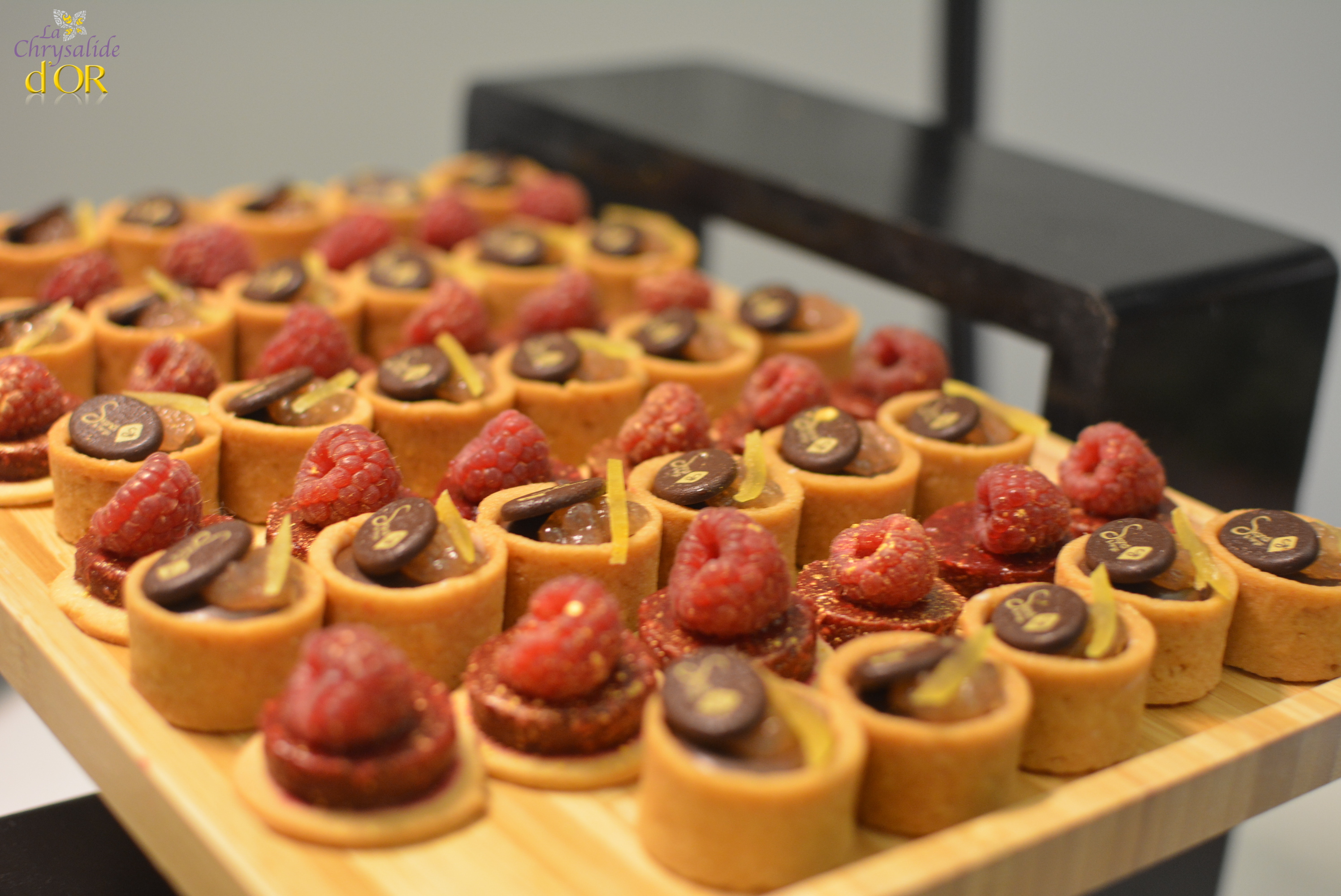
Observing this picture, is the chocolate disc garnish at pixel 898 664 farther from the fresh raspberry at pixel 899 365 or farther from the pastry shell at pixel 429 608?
the fresh raspberry at pixel 899 365

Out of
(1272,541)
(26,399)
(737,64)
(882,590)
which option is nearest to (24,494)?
(26,399)

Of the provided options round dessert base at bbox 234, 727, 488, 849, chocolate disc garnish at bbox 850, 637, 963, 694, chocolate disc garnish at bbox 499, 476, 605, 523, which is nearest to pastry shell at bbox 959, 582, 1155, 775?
chocolate disc garnish at bbox 850, 637, 963, 694

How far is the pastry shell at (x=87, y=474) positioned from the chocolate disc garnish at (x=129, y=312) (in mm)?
489

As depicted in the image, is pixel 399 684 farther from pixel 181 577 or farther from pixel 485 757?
pixel 181 577

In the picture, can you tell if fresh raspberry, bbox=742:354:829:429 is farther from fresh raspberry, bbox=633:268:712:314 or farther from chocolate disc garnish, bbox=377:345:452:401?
chocolate disc garnish, bbox=377:345:452:401

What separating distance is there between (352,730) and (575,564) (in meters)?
0.51

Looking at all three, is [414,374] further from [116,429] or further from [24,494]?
[24,494]

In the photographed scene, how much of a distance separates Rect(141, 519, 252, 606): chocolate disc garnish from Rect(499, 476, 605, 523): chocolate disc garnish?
384 millimetres

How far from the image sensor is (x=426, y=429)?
251 centimetres

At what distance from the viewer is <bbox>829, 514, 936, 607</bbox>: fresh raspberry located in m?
2.04

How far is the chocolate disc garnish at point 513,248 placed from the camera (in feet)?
10.9

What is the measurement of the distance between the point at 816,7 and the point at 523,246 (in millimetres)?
3665

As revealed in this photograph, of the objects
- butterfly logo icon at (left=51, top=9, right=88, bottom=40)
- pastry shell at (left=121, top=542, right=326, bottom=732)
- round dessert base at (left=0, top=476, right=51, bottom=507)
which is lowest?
round dessert base at (left=0, top=476, right=51, bottom=507)

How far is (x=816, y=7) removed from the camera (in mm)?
6488
